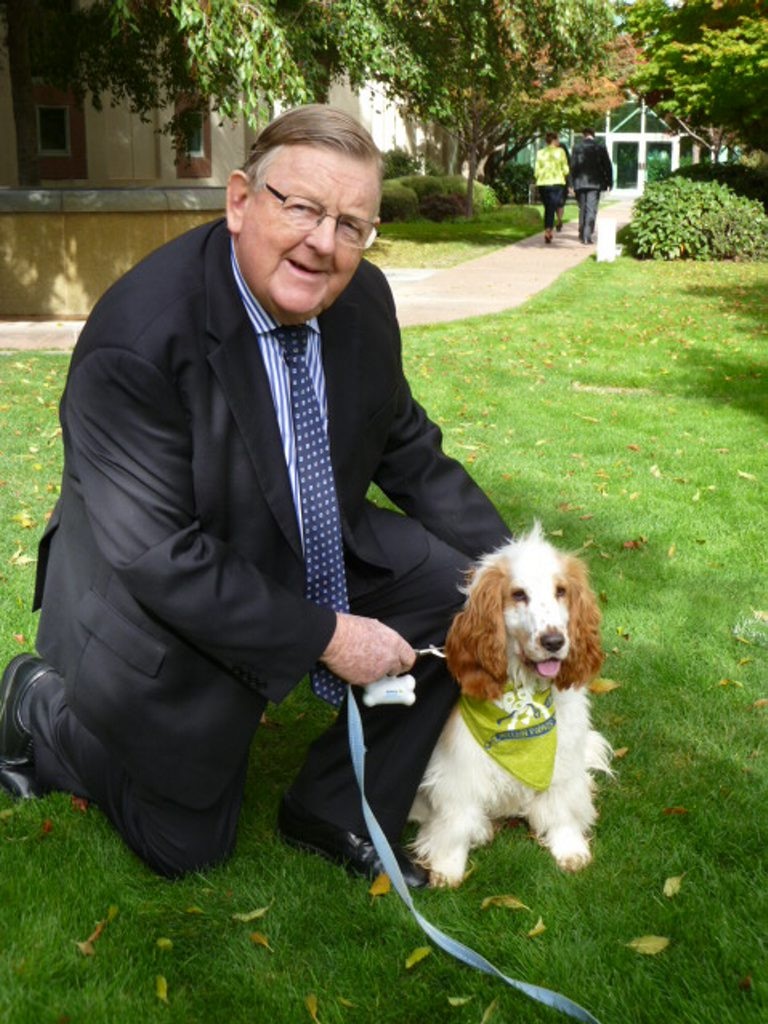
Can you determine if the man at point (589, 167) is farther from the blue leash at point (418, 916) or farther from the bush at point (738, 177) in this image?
the blue leash at point (418, 916)

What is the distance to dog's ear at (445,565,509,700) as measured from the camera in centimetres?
340

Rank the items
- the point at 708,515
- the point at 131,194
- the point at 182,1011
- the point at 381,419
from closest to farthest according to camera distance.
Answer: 1. the point at 182,1011
2. the point at 381,419
3. the point at 708,515
4. the point at 131,194

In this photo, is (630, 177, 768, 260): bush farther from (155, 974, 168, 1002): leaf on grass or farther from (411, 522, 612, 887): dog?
(155, 974, 168, 1002): leaf on grass

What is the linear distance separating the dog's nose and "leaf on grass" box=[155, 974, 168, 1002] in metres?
1.35

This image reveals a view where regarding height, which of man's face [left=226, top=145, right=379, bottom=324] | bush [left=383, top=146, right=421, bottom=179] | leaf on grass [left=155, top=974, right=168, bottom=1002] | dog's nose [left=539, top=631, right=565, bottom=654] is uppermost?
bush [left=383, top=146, right=421, bottom=179]

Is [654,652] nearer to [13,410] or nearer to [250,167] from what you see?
[250,167]

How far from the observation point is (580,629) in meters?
3.47

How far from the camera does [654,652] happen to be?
200 inches

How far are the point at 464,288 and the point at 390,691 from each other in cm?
1548

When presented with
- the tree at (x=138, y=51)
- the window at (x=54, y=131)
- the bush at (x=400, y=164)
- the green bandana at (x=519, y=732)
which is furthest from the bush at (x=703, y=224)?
the green bandana at (x=519, y=732)

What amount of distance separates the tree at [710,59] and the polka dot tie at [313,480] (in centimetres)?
2134

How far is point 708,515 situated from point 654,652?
2103 mm

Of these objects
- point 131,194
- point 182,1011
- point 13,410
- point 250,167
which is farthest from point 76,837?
point 131,194

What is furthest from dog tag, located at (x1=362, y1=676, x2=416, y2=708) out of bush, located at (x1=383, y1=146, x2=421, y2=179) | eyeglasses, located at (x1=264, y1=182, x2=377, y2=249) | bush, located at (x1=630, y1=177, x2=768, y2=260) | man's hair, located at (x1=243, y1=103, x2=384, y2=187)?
bush, located at (x1=383, y1=146, x2=421, y2=179)
